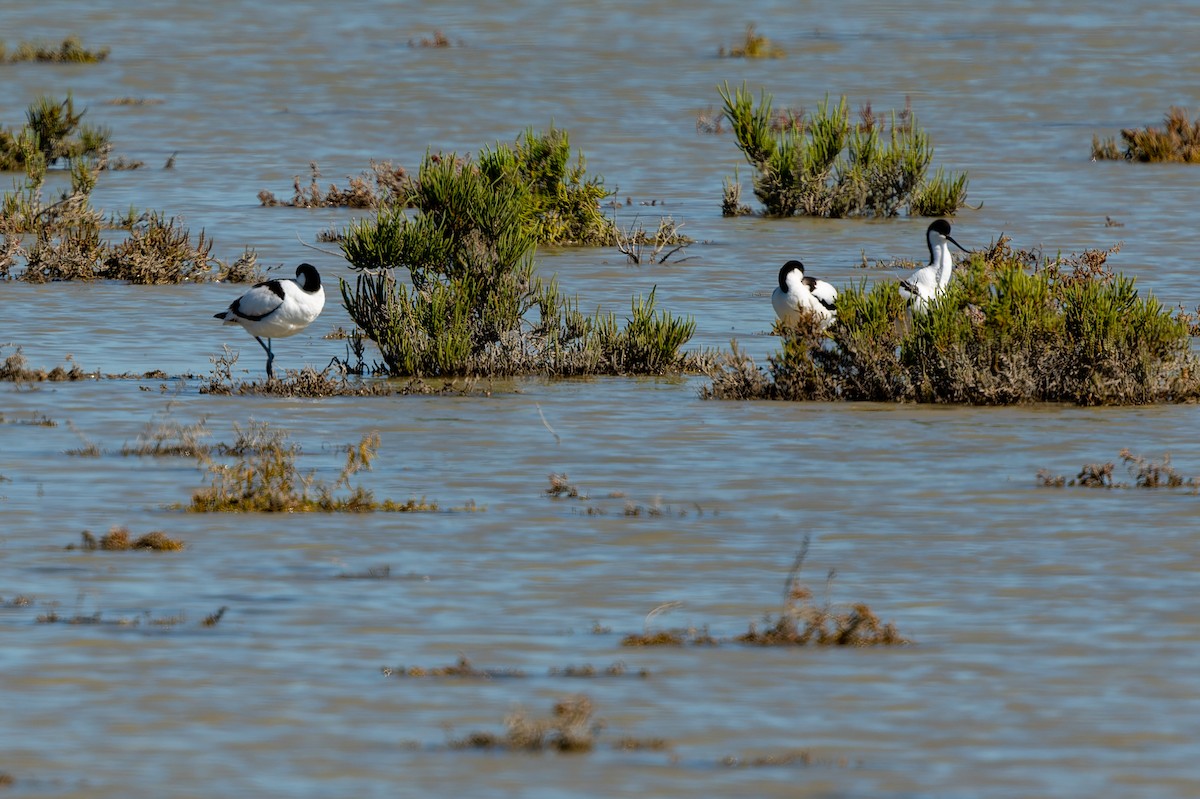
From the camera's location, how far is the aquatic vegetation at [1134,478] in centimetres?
1027

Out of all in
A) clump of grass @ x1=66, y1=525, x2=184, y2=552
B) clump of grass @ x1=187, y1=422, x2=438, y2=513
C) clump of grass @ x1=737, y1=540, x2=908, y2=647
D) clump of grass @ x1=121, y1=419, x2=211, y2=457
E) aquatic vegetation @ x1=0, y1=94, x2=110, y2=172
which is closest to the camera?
clump of grass @ x1=737, y1=540, x2=908, y2=647

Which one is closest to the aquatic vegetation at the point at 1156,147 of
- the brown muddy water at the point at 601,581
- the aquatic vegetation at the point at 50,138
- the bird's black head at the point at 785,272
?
the brown muddy water at the point at 601,581

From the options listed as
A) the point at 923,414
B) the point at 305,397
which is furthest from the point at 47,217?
the point at 923,414

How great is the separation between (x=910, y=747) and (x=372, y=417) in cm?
656

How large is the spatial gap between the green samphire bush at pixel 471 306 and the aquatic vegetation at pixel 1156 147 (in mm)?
13882

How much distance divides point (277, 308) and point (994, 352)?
4.30 meters

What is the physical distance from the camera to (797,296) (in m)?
14.3

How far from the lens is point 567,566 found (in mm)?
8781

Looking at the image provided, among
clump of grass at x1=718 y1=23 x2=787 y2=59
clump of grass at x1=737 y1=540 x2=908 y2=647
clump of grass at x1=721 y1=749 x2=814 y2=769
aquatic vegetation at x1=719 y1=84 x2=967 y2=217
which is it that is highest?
clump of grass at x1=718 y1=23 x2=787 y2=59

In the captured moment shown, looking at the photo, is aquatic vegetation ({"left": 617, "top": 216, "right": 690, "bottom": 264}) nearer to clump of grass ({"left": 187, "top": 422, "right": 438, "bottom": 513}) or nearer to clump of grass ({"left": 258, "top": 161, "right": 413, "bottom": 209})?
clump of grass ({"left": 258, "top": 161, "right": 413, "bottom": 209})

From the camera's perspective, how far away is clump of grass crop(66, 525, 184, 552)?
348 inches

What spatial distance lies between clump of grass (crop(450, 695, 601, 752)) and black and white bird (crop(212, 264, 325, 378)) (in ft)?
24.4

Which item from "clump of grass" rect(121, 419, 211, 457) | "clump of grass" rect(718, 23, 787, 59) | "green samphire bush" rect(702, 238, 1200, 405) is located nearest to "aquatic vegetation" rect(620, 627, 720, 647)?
"clump of grass" rect(121, 419, 211, 457)

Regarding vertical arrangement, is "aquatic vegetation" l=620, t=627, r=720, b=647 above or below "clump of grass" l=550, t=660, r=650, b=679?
above
